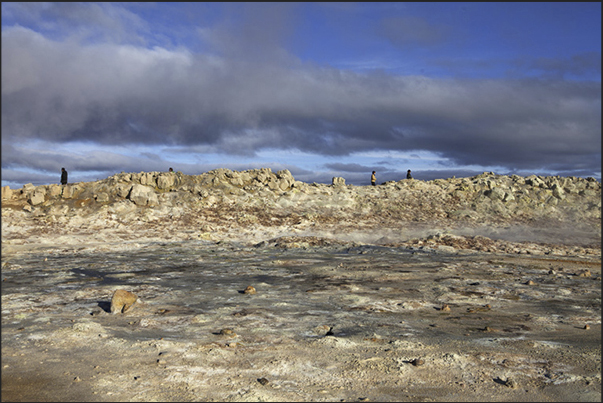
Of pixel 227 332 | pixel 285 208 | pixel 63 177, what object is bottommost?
pixel 227 332

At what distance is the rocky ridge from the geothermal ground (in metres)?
2.68

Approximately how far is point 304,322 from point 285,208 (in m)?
15.7

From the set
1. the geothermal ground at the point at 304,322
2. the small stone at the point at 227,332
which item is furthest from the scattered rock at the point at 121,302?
the small stone at the point at 227,332

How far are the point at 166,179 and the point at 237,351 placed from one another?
1943 centimetres

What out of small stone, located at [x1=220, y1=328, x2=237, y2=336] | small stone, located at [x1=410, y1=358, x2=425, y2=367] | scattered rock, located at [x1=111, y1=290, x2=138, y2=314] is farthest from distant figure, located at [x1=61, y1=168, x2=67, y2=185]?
small stone, located at [x1=410, y1=358, x2=425, y2=367]

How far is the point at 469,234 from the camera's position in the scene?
18359mm

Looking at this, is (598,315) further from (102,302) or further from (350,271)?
(102,302)

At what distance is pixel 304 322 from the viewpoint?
6.43 m

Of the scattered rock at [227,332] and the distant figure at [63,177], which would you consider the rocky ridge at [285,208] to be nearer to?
the distant figure at [63,177]

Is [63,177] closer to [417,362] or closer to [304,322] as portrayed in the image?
[304,322]

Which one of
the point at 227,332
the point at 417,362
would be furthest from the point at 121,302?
the point at 417,362

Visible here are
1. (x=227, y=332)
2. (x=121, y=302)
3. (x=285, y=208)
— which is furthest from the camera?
(x=285, y=208)

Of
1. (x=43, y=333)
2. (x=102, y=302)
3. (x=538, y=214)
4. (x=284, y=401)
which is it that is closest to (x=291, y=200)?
(x=538, y=214)

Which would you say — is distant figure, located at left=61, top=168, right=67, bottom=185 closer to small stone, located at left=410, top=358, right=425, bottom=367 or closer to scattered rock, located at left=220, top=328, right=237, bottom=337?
scattered rock, located at left=220, top=328, right=237, bottom=337
